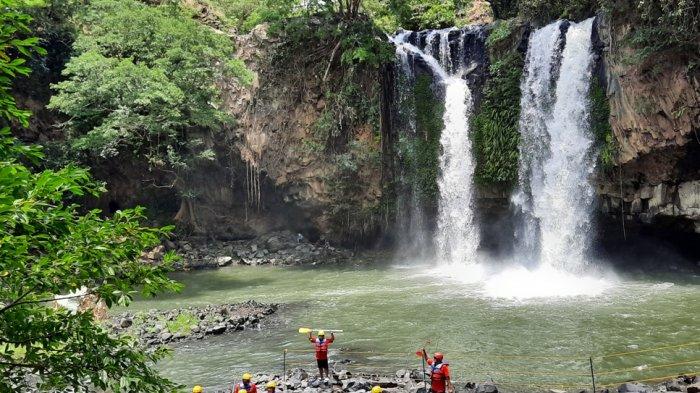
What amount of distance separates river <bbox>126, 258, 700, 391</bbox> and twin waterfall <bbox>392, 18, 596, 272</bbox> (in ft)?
8.08

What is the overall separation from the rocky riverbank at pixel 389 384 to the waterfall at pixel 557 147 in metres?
13.5

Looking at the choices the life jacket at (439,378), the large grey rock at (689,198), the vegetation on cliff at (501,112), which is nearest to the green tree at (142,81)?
the vegetation on cliff at (501,112)

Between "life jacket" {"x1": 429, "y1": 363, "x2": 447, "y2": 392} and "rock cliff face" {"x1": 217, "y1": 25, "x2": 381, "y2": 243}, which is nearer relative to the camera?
"life jacket" {"x1": 429, "y1": 363, "x2": 447, "y2": 392}

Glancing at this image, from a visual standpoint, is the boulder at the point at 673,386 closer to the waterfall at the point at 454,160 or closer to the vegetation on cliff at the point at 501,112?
the vegetation on cliff at the point at 501,112

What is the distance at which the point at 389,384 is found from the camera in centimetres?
1126

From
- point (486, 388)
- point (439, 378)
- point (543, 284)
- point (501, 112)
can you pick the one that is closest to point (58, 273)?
point (439, 378)

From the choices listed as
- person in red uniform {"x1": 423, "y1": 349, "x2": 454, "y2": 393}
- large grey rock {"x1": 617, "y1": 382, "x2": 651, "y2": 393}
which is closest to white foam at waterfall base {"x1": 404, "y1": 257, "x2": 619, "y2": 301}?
large grey rock {"x1": 617, "y1": 382, "x2": 651, "y2": 393}

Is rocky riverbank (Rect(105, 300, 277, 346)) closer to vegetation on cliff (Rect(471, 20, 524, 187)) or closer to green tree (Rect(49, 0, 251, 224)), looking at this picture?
green tree (Rect(49, 0, 251, 224))

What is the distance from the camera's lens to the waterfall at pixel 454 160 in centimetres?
2800

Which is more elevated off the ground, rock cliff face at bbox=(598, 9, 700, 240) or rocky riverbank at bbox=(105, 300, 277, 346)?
rock cliff face at bbox=(598, 9, 700, 240)

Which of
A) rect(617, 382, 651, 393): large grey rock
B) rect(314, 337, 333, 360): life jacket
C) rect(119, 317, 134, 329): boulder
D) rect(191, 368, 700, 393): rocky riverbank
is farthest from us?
rect(119, 317, 134, 329): boulder

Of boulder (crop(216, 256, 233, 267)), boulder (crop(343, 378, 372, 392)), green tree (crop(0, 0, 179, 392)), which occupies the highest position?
green tree (crop(0, 0, 179, 392))

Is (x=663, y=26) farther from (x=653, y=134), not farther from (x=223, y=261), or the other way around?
(x=223, y=261)

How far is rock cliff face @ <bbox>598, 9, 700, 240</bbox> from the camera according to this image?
19234mm
